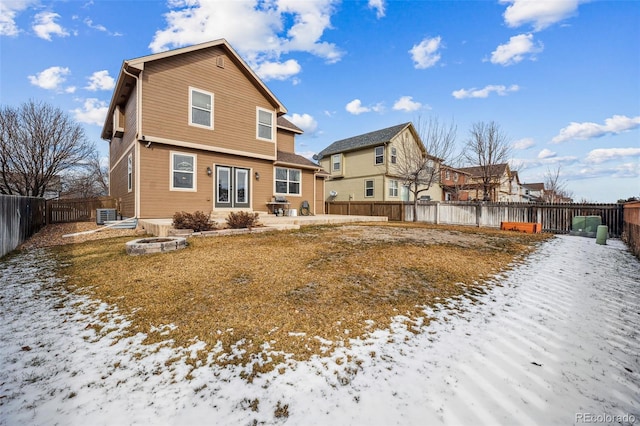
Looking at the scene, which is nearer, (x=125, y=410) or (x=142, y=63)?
(x=125, y=410)

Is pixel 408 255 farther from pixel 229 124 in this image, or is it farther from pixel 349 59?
pixel 349 59

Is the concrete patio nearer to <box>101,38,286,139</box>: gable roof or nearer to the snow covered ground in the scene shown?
the snow covered ground

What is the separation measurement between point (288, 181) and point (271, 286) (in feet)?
36.3

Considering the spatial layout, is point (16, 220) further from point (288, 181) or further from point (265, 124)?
point (288, 181)

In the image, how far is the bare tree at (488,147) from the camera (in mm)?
15633

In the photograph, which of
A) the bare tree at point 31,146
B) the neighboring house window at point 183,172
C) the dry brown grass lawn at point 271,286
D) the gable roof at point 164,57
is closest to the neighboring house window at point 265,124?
the gable roof at point 164,57

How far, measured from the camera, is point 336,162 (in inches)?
954

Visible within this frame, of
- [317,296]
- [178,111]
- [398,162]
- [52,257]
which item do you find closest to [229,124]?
[178,111]

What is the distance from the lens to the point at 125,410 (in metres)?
1.69

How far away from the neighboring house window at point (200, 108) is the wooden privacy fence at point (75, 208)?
626 cm

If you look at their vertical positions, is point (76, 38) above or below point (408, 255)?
above

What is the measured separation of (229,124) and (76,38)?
28.2ft

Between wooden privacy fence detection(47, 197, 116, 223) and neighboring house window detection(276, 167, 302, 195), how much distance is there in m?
8.21

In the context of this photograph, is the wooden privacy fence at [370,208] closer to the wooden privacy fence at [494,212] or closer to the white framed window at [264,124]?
the wooden privacy fence at [494,212]
